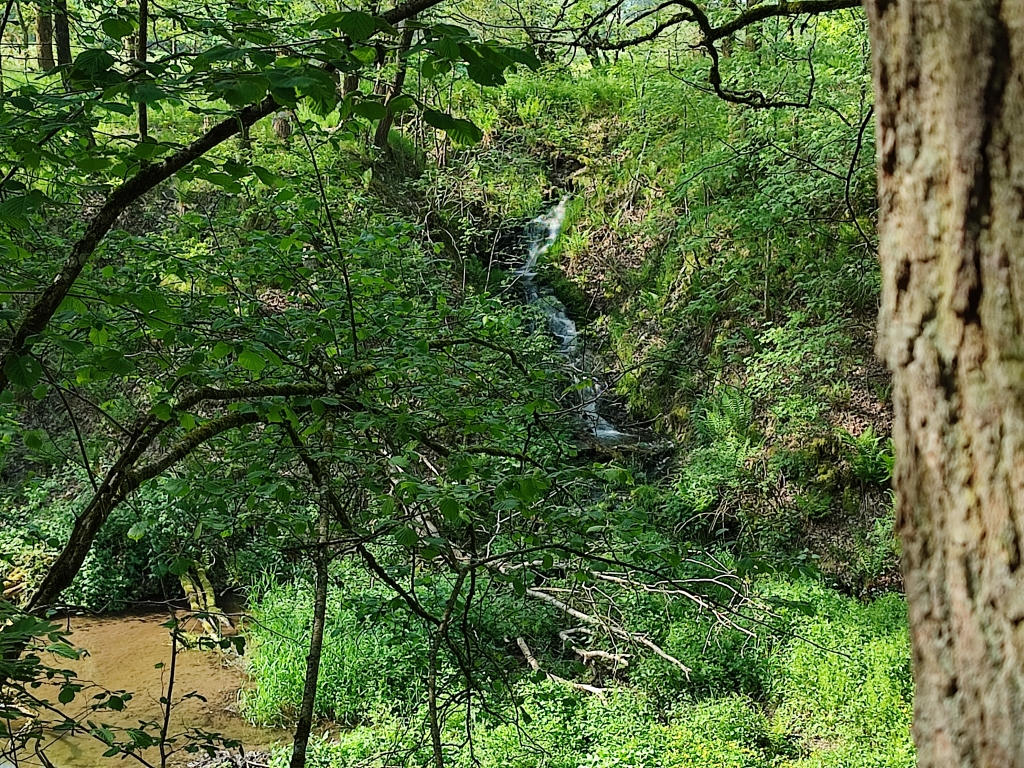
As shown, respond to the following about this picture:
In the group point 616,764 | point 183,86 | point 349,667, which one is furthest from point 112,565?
point 183,86

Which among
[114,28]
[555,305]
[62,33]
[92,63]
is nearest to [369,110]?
[92,63]

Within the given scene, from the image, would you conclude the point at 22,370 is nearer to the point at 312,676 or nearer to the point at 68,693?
the point at 68,693

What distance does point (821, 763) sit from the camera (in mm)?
4258

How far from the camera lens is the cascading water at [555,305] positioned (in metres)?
8.77

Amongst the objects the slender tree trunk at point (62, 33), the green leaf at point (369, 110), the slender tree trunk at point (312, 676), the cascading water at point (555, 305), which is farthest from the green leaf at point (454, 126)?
the cascading water at point (555, 305)

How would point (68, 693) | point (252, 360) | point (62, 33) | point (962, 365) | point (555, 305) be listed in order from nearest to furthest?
1. point (962, 365)
2. point (68, 693)
3. point (252, 360)
4. point (62, 33)
5. point (555, 305)

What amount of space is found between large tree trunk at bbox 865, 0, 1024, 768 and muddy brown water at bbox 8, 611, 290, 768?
5371mm

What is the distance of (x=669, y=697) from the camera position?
5234 mm

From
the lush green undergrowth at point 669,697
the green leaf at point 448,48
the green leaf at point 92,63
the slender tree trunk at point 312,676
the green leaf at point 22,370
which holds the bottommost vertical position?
the lush green undergrowth at point 669,697

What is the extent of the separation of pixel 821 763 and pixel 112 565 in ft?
21.1

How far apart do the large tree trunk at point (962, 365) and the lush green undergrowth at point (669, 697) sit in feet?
11.2

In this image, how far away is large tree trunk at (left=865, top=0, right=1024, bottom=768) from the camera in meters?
0.63

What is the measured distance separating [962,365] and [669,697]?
5.12m

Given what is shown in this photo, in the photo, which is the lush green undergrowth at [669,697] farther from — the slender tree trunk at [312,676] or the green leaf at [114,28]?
the green leaf at [114,28]
